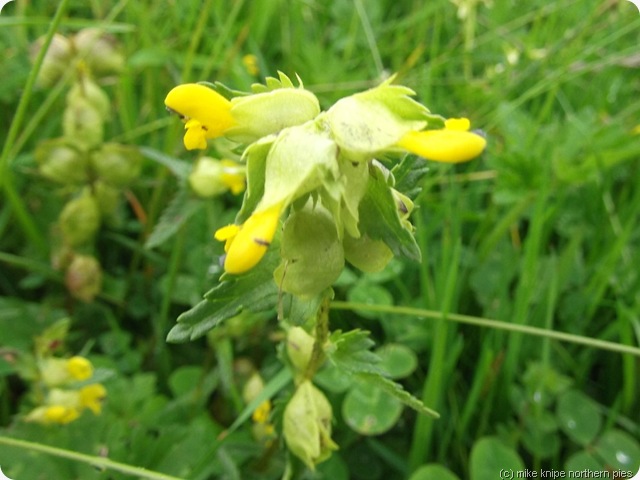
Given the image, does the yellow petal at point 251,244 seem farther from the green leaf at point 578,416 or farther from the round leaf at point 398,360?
the green leaf at point 578,416

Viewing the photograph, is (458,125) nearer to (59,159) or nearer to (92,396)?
(92,396)

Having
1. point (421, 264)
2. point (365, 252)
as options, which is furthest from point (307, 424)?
point (421, 264)

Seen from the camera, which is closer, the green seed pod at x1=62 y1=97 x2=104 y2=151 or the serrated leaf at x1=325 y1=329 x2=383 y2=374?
the serrated leaf at x1=325 y1=329 x2=383 y2=374

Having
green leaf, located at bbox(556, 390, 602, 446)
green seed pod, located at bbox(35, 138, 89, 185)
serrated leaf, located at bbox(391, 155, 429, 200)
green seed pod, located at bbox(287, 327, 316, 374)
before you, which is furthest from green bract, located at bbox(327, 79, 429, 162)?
green seed pod, located at bbox(35, 138, 89, 185)

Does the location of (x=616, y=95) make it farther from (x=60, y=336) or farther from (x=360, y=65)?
(x=60, y=336)

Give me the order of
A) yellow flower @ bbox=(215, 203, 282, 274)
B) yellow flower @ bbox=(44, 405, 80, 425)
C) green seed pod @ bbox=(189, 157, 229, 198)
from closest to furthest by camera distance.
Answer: yellow flower @ bbox=(215, 203, 282, 274) → yellow flower @ bbox=(44, 405, 80, 425) → green seed pod @ bbox=(189, 157, 229, 198)

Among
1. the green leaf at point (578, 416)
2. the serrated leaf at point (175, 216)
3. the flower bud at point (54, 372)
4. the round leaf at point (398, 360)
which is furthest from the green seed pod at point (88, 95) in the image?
the green leaf at point (578, 416)

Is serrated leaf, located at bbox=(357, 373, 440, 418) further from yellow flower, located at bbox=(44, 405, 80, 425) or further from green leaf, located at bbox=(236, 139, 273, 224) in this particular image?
yellow flower, located at bbox=(44, 405, 80, 425)
